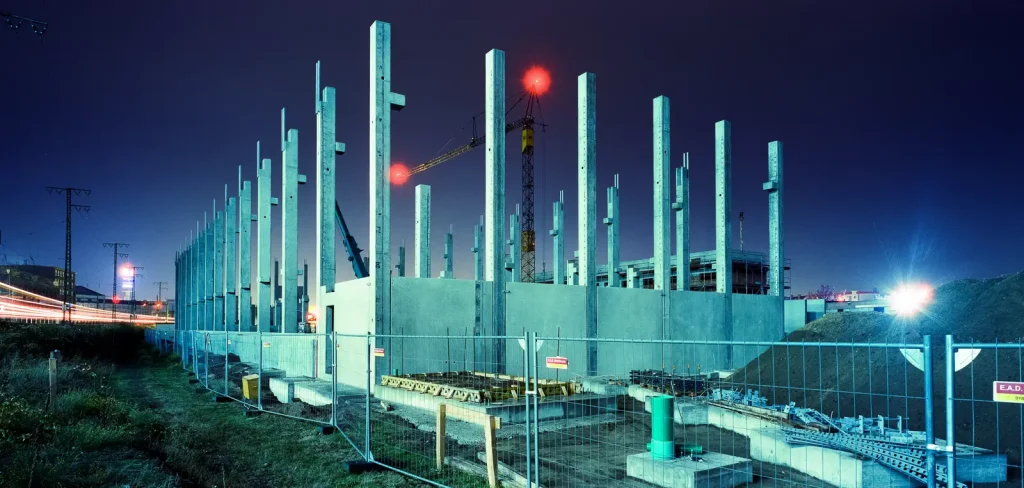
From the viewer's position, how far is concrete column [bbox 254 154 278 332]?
30641 mm

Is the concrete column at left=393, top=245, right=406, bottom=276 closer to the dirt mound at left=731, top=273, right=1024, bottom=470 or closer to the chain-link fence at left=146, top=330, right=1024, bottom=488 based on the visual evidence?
the chain-link fence at left=146, top=330, right=1024, bottom=488

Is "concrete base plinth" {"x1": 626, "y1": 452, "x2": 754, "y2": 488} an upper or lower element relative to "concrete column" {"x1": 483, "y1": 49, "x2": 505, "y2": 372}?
lower

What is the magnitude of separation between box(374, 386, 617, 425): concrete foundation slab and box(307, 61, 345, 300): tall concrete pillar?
7.82 metres

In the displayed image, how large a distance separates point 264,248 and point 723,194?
22.1 meters

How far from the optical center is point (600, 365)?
21375 millimetres

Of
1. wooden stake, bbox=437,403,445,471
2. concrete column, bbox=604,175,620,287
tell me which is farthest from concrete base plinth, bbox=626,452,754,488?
concrete column, bbox=604,175,620,287

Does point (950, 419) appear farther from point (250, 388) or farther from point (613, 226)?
point (613, 226)

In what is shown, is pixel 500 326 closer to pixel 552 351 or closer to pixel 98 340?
pixel 552 351

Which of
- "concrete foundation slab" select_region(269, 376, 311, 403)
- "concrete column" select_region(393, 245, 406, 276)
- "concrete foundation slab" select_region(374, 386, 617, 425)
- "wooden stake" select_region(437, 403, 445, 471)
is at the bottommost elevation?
"concrete foundation slab" select_region(269, 376, 311, 403)

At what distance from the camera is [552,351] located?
19500 mm

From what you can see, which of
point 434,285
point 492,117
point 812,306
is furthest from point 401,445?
point 812,306

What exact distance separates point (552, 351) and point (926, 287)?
1172cm

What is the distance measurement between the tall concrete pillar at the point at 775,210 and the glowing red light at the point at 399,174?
62.1 meters

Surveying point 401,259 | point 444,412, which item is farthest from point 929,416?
point 401,259
